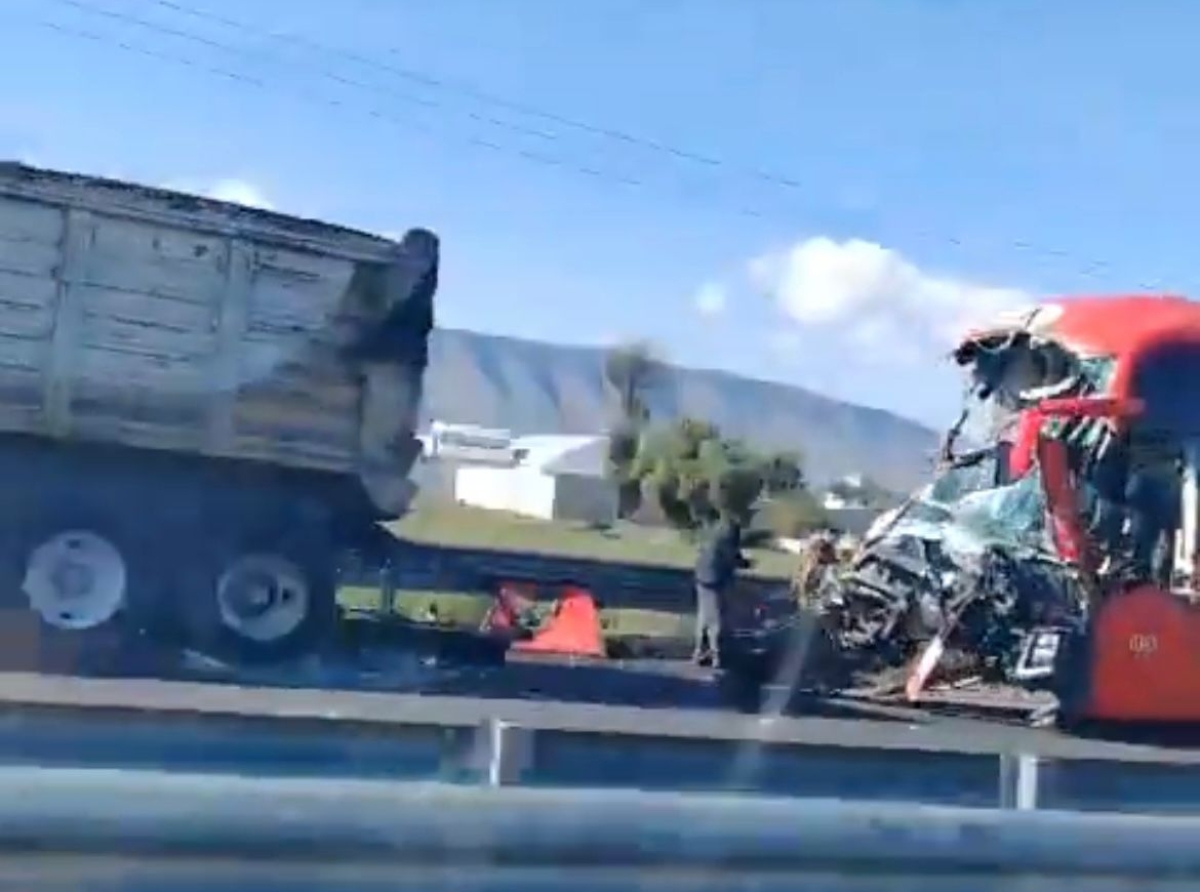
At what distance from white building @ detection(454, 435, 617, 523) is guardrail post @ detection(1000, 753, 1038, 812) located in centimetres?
4466

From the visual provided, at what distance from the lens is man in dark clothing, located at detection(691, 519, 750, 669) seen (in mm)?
14297

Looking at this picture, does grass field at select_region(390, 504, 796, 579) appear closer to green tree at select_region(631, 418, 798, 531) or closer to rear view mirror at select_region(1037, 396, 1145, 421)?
green tree at select_region(631, 418, 798, 531)

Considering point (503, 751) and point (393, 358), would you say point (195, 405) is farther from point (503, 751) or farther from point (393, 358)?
point (503, 751)

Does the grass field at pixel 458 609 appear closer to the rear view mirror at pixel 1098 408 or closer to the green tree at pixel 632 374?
the rear view mirror at pixel 1098 408

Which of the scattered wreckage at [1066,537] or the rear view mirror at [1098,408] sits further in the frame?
the rear view mirror at [1098,408]

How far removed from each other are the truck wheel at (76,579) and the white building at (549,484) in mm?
35262

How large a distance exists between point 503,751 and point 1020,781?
4.11 ft

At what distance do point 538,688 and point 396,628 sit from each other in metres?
2.07

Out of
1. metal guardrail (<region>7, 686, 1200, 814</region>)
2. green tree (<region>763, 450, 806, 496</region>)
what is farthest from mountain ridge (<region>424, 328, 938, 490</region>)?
metal guardrail (<region>7, 686, 1200, 814</region>)

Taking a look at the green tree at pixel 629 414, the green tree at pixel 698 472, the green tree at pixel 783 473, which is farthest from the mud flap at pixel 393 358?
the green tree at pixel 629 414

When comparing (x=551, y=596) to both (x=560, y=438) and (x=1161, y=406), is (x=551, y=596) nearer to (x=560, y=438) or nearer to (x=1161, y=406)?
(x=1161, y=406)

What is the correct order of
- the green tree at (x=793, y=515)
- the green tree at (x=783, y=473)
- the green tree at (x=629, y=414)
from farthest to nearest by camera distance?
1. the green tree at (x=629, y=414)
2. the green tree at (x=783, y=473)
3. the green tree at (x=793, y=515)

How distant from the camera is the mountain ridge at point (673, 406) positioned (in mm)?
16547

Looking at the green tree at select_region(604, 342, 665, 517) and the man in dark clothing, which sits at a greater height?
the green tree at select_region(604, 342, 665, 517)
